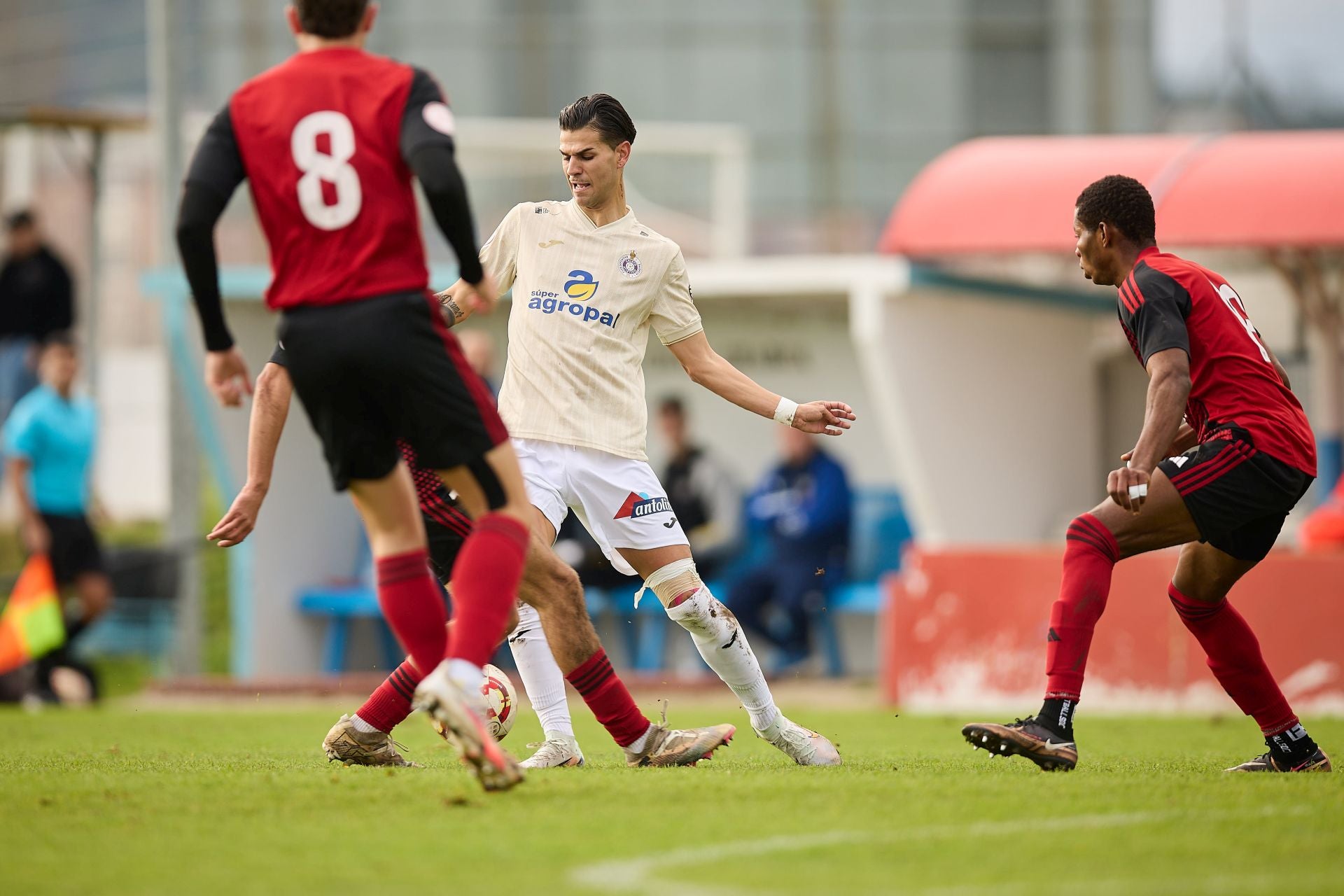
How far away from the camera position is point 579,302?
21.9 feet

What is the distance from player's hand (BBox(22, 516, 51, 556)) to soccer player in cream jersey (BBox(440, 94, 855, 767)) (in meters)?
8.01

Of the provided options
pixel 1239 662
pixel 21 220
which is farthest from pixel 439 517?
pixel 21 220

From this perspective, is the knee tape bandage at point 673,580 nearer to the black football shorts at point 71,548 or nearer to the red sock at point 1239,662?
the red sock at point 1239,662

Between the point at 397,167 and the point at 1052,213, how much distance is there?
8600mm

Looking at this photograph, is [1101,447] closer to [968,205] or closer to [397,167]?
[968,205]

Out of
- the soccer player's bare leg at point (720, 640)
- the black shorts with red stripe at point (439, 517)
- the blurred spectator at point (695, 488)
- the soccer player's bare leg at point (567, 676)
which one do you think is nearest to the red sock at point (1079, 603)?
the soccer player's bare leg at point (720, 640)

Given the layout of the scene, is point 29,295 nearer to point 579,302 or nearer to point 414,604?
point 579,302

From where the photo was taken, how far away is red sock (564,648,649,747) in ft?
20.9

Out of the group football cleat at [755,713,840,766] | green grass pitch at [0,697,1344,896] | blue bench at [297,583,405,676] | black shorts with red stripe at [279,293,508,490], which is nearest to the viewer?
green grass pitch at [0,697,1344,896]

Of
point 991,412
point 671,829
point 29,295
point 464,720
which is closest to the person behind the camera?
point 671,829

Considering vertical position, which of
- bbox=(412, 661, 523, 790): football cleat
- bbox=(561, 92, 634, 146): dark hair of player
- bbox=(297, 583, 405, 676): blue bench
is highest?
bbox=(561, 92, 634, 146): dark hair of player

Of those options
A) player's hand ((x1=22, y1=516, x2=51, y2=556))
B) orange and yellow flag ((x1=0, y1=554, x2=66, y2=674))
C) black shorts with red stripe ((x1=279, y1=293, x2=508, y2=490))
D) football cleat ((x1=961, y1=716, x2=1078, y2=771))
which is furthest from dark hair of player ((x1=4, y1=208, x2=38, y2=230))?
football cleat ((x1=961, y1=716, x2=1078, y2=771))

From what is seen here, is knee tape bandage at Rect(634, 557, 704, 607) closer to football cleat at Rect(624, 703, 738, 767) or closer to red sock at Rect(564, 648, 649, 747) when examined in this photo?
red sock at Rect(564, 648, 649, 747)

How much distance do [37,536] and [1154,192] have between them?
8103 mm
